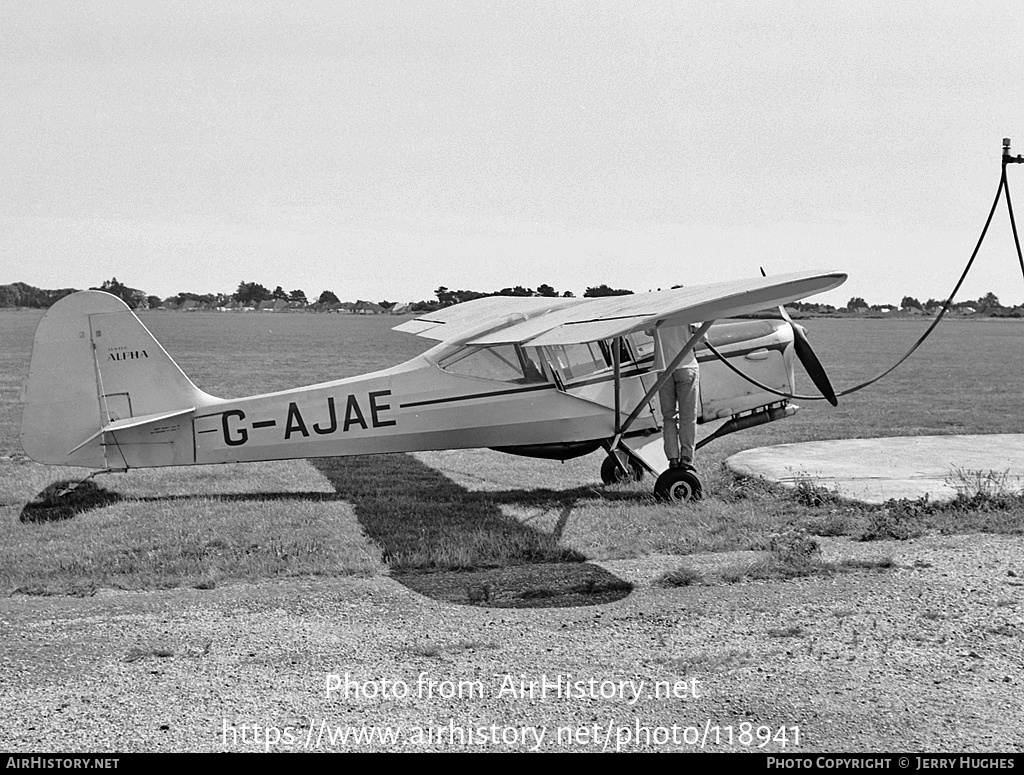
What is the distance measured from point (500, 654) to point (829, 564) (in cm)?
288

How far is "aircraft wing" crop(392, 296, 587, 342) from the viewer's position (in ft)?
34.2

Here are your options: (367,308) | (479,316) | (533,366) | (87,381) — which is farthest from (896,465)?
(367,308)

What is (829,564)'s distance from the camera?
695 centimetres

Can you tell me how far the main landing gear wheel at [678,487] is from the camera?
30.2ft

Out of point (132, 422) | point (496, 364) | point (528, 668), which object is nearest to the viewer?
point (528, 668)

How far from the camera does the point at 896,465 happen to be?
1095 centimetres

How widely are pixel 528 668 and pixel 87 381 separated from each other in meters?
5.84

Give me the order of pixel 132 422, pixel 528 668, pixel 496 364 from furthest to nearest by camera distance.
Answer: pixel 496 364, pixel 132 422, pixel 528 668

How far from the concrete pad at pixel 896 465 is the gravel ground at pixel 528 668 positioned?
8.79ft

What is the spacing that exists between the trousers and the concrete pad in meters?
1.25

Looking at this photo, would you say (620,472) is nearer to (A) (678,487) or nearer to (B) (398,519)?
(A) (678,487)

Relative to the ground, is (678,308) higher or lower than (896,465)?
higher

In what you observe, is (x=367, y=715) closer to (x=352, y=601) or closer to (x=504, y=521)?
(x=352, y=601)

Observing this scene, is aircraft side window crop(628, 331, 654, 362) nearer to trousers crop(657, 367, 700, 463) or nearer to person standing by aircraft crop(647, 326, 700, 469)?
person standing by aircraft crop(647, 326, 700, 469)
